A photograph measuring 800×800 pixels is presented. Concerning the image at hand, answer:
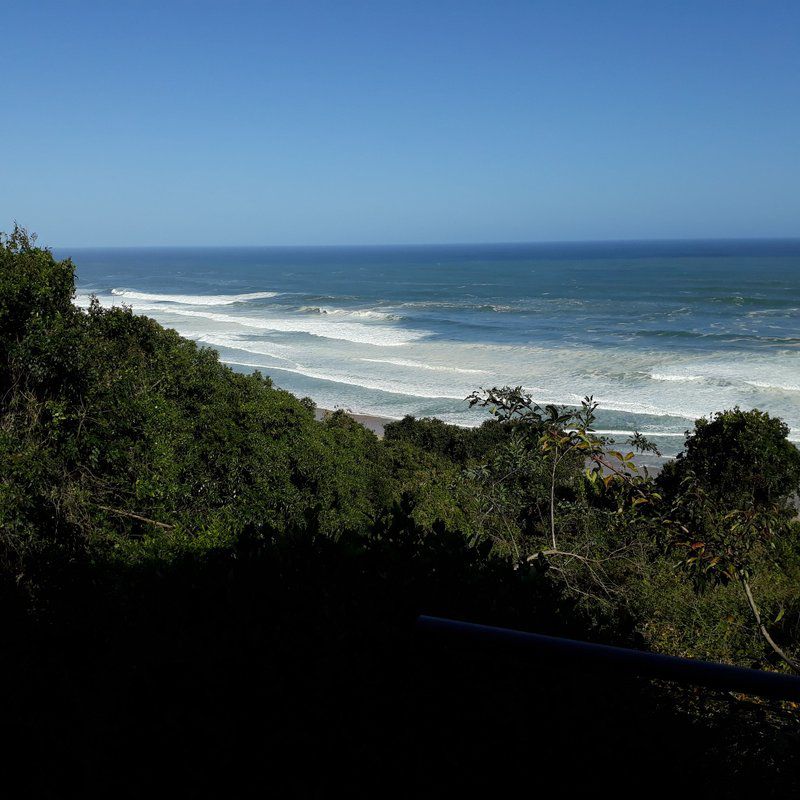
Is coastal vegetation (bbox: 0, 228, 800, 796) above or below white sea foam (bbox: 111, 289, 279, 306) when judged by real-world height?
below

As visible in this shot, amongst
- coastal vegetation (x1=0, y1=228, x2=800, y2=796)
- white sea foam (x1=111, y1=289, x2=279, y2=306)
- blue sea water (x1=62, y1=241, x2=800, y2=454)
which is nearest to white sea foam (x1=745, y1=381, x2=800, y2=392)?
blue sea water (x1=62, y1=241, x2=800, y2=454)

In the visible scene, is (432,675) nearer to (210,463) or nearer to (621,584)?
(621,584)

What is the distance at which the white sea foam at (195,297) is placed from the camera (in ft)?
220

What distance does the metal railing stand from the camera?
1.68 metres

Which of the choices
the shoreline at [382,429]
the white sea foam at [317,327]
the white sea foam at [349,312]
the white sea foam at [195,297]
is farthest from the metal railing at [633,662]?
the white sea foam at [195,297]

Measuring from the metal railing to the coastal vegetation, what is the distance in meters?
0.33

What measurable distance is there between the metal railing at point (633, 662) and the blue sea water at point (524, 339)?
22.1 m

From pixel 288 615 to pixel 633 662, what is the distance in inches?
68.1

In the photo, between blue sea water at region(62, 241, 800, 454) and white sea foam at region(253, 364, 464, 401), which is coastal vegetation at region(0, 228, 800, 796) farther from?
white sea foam at region(253, 364, 464, 401)

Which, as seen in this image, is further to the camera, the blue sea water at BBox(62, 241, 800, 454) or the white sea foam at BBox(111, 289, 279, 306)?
the white sea foam at BBox(111, 289, 279, 306)

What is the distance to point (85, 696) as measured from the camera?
3.24 metres

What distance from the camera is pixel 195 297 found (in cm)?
7250

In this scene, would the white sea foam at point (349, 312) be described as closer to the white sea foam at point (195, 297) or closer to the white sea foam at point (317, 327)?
the white sea foam at point (317, 327)

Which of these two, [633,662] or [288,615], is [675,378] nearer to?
[288,615]
